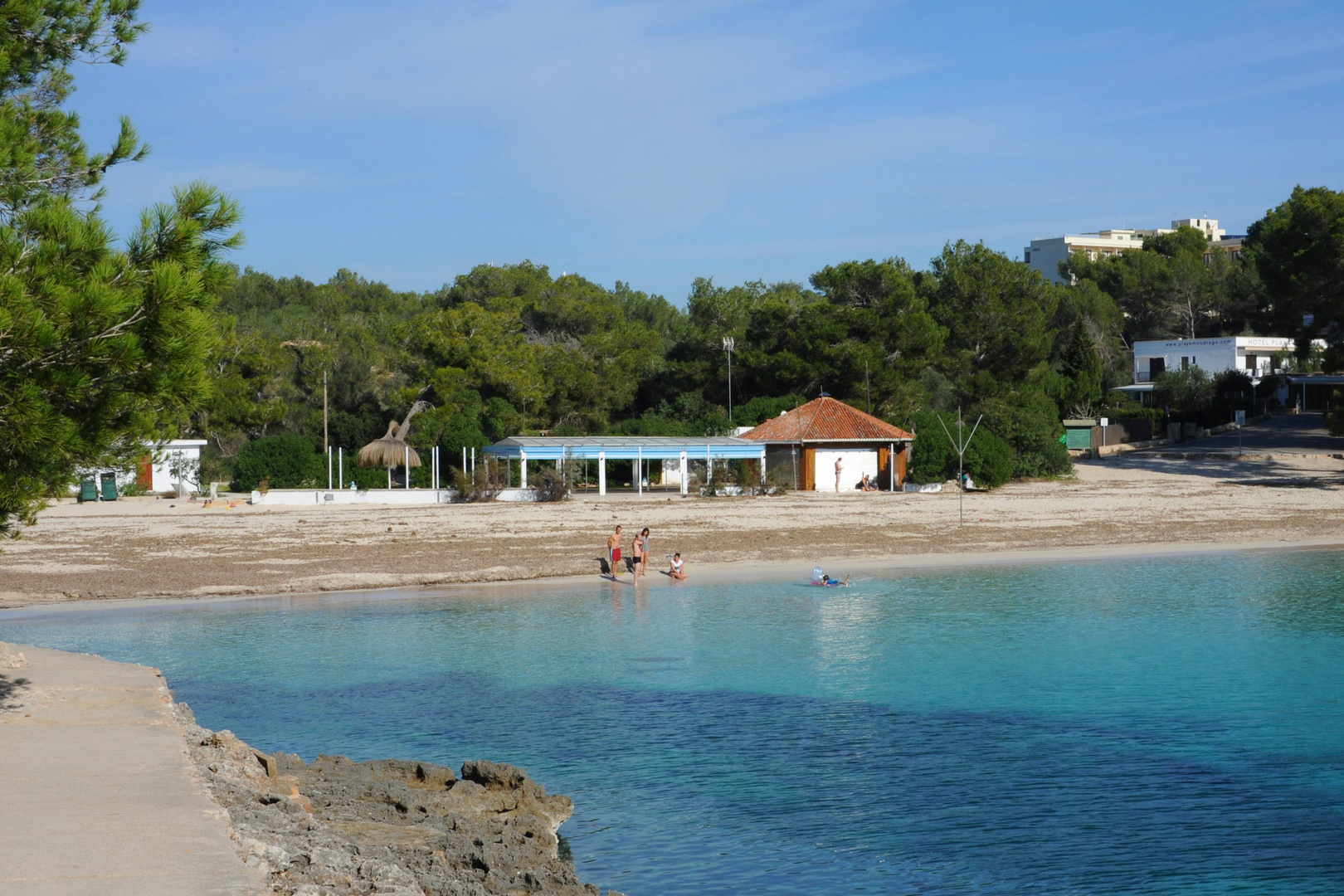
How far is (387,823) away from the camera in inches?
354

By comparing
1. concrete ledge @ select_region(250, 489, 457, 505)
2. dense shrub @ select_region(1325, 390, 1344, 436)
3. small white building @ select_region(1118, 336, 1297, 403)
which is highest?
small white building @ select_region(1118, 336, 1297, 403)

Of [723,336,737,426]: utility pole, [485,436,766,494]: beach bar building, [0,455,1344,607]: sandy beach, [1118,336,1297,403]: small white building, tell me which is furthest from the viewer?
[1118,336,1297,403]: small white building

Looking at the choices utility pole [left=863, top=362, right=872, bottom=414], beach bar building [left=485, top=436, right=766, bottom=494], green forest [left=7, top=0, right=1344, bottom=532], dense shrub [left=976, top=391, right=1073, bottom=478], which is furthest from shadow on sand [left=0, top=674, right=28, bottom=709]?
utility pole [left=863, top=362, right=872, bottom=414]

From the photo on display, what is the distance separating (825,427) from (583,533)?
18.2 metres

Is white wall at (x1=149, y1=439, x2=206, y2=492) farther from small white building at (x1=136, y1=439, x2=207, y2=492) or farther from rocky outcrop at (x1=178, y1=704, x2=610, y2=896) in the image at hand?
rocky outcrop at (x1=178, y1=704, x2=610, y2=896)

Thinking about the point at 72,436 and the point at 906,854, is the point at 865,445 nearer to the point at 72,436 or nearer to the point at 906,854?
the point at 906,854

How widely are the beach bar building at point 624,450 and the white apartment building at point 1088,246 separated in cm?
7664

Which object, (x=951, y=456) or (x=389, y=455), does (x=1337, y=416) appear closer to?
(x=951, y=456)

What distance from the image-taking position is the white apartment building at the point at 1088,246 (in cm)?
12600

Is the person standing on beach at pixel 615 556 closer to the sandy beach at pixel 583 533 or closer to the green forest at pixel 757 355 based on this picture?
the sandy beach at pixel 583 533

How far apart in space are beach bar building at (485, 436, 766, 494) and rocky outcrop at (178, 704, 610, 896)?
3275 cm

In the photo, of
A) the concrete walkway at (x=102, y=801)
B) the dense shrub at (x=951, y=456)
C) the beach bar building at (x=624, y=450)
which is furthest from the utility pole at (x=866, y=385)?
the concrete walkway at (x=102, y=801)

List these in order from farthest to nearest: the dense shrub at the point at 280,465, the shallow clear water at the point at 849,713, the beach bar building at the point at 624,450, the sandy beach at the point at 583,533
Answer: the dense shrub at the point at 280,465
the beach bar building at the point at 624,450
the sandy beach at the point at 583,533
the shallow clear water at the point at 849,713

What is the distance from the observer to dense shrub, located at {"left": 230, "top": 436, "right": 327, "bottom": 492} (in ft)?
164
